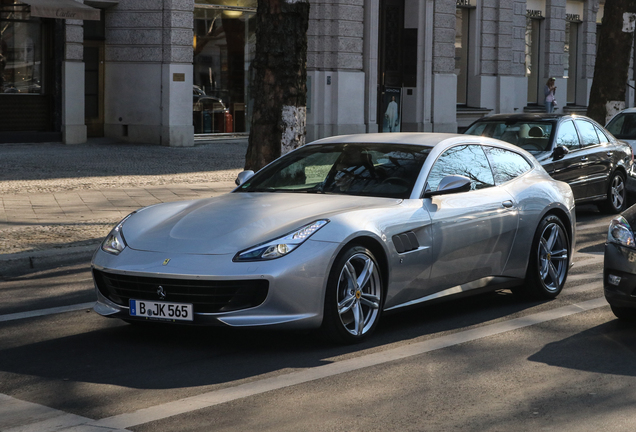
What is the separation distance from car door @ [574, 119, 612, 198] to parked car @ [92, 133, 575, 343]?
19.9ft

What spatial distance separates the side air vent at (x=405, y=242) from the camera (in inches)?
262

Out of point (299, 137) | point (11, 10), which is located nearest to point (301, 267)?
point (299, 137)

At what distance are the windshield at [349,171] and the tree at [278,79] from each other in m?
4.95

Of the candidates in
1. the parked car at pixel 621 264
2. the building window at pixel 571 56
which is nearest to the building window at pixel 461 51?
the building window at pixel 571 56

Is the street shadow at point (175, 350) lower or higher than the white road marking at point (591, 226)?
lower

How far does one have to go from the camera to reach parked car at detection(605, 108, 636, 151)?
58.3 feet

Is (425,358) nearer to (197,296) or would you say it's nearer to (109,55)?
(197,296)

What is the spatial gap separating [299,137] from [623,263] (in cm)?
659

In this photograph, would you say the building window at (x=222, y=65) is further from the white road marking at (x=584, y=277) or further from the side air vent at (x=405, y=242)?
the side air vent at (x=405, y=242)

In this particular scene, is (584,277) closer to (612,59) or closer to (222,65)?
(612,59)

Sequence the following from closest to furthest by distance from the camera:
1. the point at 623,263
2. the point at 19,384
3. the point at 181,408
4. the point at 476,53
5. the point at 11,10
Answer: the point at 181,408
the point at 19,384
the point at 623,263
the point at 11,10
the point at 476,53

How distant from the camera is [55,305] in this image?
7.91 metres

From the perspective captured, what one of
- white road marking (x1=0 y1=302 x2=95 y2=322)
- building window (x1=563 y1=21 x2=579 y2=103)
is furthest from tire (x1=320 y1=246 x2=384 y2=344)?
building window (x1=563 y1=21 x2=579 y2=103)

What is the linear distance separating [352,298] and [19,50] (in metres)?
19.7
